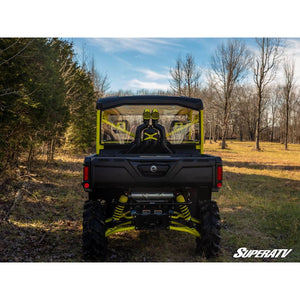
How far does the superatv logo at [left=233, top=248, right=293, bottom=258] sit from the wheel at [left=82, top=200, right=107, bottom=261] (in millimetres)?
1721

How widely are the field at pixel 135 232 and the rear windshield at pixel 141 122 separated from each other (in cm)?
144

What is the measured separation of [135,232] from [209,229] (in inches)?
57.6

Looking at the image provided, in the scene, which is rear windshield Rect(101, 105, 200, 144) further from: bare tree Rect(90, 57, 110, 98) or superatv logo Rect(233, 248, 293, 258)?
bare tree Rect(90, 57, 110, 98)

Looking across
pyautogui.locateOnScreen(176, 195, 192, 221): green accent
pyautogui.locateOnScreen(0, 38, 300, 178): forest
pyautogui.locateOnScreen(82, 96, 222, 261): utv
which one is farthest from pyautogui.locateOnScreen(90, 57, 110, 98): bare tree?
pyautogui.locateOnScreen(176, 195, 192, 221): green accent

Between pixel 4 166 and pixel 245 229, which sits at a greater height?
pixel 4 166

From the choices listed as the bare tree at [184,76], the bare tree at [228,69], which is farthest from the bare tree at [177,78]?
the bare tree at [228,69]

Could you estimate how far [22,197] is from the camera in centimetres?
610

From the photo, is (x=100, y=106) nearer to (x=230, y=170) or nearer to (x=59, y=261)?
(x=59, y=261)

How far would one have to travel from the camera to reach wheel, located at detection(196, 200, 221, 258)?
3.40m

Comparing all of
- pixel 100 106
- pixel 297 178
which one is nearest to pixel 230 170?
pixel 297 178

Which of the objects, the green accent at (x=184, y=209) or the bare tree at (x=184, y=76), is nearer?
the green accent at (x=184, y=209)

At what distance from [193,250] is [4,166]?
430 centimetres

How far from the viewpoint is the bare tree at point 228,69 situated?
26.3ft

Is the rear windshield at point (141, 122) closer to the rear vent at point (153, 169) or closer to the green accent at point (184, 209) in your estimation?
the green accent at point (184, 209)
